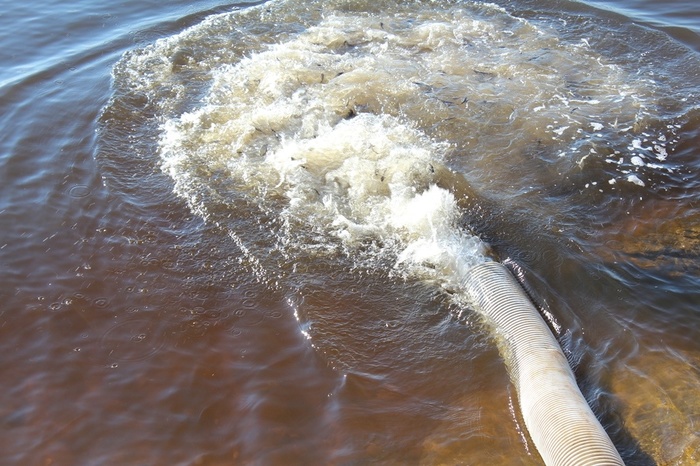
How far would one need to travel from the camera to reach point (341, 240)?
693cm

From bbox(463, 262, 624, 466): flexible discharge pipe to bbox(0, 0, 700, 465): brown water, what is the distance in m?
0.21

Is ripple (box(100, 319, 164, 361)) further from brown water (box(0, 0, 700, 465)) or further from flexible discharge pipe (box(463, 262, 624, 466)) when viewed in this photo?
flexible discharge pipe (box(463, 262, 624, 466))

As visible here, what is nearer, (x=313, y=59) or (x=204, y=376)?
(x=204, y=376)

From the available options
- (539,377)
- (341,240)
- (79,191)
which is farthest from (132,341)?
(539,377)

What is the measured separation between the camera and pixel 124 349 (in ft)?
19.2

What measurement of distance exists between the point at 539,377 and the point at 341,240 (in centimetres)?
296

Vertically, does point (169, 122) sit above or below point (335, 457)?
above

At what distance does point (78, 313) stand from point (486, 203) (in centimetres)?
532

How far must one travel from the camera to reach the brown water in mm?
5133

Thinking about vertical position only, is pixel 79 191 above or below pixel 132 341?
above

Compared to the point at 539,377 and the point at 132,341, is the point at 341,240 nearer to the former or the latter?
the point at 132,341

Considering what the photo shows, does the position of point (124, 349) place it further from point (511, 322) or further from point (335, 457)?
point (511, 322)

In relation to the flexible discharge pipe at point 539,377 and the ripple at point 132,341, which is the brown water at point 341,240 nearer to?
the ripple at point 132,341

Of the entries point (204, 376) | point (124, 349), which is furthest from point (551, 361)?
point (124, 349)
